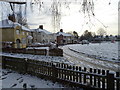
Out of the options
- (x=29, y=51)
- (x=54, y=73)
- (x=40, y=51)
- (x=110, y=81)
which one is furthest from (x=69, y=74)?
(x=29, y=51)

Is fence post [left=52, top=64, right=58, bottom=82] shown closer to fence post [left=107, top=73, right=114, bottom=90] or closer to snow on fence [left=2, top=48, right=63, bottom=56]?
fence post [left=107, top=73, right=114, bottom=90]

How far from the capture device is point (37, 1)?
3.65m

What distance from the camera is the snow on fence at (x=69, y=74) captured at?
4102 millimetres

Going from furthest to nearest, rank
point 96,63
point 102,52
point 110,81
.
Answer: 1. point 102,52
2. point 96,63
3. point 110,81

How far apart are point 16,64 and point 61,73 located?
405 cm

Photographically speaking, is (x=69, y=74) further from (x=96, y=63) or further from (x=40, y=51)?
(x=40, y=51)

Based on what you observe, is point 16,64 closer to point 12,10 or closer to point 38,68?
point 38,68

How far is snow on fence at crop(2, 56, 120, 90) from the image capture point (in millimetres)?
4102

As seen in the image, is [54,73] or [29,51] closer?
[54,73]

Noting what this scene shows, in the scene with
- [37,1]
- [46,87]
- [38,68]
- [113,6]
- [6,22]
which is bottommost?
[46,87]

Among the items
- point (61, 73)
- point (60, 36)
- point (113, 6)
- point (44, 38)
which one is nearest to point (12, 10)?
point (61, 73)

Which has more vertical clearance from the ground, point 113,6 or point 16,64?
point 113,6

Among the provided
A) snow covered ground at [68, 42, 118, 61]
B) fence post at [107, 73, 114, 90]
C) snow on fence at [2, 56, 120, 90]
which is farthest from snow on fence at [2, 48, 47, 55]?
fence post at [107, 73, 114, 90]

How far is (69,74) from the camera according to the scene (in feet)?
16.9
